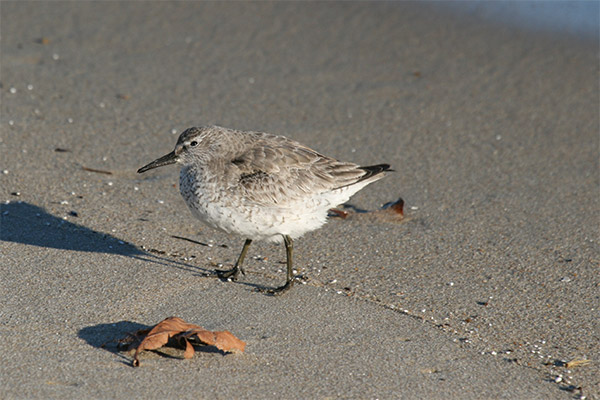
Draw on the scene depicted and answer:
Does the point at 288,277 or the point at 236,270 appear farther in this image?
the point at 236,270

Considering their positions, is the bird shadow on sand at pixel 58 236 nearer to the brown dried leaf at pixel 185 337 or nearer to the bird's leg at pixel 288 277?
the bird's leg at pixel 288 277

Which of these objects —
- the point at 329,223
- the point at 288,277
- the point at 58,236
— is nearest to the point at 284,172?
the point at 288,277

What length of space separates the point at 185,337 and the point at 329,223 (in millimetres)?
2545

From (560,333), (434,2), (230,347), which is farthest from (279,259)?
(434,2)

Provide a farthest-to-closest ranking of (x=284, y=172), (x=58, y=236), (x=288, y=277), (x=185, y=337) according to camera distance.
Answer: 1. (x=58, y=236)
2. (x=284, y=172)
3. (x=288, y=277)
4. (x=185, y=337)

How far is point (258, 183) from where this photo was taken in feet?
18.1

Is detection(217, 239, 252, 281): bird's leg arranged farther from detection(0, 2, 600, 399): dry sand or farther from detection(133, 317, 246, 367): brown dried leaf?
detection(133, 317, 246, 367): brown dried leaf

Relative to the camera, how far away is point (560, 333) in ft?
16.4

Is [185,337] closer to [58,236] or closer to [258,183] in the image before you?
[258,183]

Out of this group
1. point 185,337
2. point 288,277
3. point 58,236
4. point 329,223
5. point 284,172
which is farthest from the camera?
point 329,223

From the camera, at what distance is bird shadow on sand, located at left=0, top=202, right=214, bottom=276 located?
5848 millimetres

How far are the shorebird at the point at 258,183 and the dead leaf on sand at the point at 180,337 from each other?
1003mm

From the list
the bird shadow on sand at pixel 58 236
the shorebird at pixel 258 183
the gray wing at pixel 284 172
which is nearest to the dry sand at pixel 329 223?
the bird shadow on sand at pixel 58 236

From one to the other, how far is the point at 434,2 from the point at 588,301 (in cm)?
736
